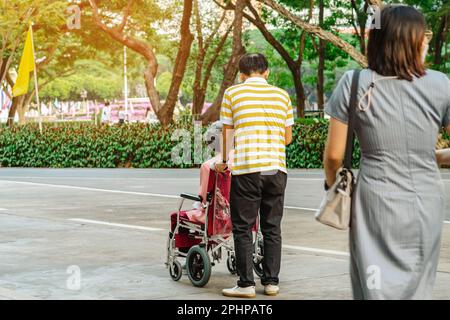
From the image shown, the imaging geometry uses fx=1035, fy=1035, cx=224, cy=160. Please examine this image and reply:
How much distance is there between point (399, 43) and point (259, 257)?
4.24 metres

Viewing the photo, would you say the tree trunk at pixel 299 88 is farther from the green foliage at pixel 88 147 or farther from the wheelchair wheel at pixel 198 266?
the wheelchair wheel at pixel 198 266

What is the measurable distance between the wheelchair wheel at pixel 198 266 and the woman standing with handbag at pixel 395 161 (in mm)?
3720

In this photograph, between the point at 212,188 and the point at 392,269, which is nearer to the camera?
the point at 392,269

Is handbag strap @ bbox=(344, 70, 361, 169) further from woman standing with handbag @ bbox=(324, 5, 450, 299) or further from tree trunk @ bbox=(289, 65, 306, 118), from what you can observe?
tree trunk @ bbox=(289, 65, 306, 118)

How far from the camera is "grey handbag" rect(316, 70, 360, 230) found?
420cm

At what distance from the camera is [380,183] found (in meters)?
4.17

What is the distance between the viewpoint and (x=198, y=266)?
8.03m

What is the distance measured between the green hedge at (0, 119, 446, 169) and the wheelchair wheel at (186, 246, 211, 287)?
15.2 metres

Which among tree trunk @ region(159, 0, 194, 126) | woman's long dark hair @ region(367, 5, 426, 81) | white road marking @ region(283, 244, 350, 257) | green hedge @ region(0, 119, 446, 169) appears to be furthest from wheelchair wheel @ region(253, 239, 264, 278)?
tree trunk @ region(159, 0, 194, 126)

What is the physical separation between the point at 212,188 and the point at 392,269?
13.1 ft

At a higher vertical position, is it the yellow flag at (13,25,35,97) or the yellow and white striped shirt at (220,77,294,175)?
the yellow flag at (13,25,35,97)

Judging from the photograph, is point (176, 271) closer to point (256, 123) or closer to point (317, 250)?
point (256, 123)

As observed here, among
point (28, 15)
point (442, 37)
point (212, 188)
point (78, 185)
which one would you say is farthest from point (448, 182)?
point (28, 15)
